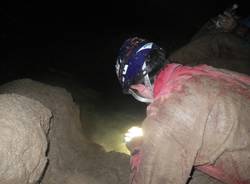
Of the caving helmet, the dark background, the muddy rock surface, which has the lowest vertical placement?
the dark background

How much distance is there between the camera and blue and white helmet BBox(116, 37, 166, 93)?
278cm

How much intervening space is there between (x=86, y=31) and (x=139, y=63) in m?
11.1

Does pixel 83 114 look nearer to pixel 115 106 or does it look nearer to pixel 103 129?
pixel 103 129

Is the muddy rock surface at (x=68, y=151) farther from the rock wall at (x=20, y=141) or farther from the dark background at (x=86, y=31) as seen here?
the dark background at (x=86, y=31)

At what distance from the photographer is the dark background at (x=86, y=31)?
345 inches

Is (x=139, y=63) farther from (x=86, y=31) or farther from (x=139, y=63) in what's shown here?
(x=86, y=31)

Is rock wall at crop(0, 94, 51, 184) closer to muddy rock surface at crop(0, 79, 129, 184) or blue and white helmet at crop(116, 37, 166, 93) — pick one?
muddy rock surface at crop(0, 79, 129, 184)

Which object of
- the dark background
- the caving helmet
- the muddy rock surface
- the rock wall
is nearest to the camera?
the rock wall

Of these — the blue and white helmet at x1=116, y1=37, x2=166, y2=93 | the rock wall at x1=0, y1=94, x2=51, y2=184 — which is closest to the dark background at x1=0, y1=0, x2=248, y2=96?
the rock wall at x1=0, y1=94, x2=51, y2=184

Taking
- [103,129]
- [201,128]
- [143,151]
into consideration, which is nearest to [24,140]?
[143,151]

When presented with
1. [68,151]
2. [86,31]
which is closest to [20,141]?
[68,151]

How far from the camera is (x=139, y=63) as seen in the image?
2.80 metres

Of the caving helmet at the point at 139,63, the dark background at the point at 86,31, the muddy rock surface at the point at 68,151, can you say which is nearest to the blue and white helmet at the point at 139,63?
the caving helmet at the point at 139,63

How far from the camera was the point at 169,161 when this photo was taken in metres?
2.29
